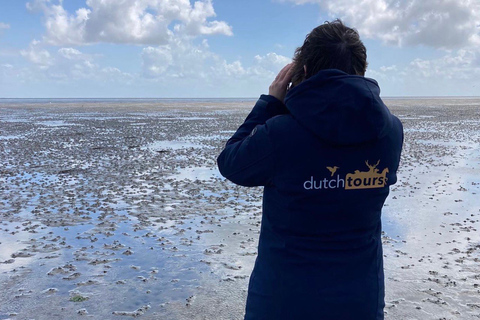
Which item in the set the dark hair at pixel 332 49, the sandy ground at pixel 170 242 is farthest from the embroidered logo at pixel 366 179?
the sandy ground at pixel 170 242

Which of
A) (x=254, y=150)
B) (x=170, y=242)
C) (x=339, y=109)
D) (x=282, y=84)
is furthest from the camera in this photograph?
(x=170, y=242)

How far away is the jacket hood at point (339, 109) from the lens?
1.86 metres

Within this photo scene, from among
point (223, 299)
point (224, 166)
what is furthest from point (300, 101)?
point (223, 299)

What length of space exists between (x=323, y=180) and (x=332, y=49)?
60 centimetres

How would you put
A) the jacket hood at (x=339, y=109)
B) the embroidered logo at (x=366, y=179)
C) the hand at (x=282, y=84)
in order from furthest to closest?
the hand at (x=282, y=84), the embroidered logo at (x=366, y=179), the jacket hood at (x=339, y=109)

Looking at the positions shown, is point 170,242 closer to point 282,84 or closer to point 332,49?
point 282,84

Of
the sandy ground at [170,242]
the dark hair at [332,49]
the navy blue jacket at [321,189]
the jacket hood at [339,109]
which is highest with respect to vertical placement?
the dark hair at [332,49]

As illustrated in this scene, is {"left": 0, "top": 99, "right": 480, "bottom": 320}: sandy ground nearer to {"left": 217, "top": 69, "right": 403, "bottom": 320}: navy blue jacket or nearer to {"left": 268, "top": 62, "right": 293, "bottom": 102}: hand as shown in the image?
{"left": 217, "top": 69, "right": 403, "bottom": 320}: navy blue jacket

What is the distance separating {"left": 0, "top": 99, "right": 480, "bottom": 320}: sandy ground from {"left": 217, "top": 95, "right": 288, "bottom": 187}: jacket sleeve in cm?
407

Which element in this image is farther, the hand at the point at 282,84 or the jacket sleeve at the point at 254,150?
the hand at the point at 282,84

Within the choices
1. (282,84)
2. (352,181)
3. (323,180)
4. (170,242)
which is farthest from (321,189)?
(170,242)

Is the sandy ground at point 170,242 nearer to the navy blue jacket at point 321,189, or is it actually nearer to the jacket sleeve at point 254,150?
the navy blue jacket at point 321,189

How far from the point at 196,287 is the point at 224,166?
4.79m

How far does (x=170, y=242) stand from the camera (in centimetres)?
847
